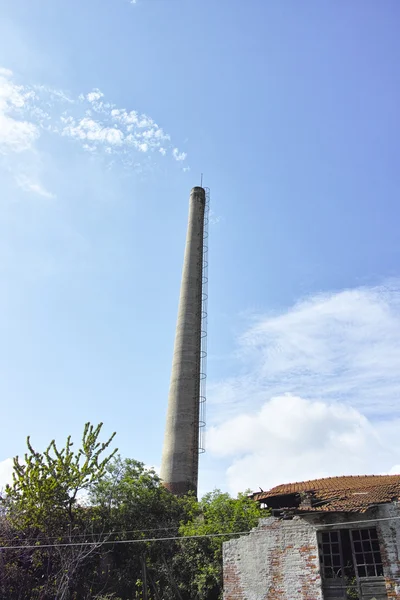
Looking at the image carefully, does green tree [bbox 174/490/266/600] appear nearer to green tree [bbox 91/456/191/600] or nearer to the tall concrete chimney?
green tree [bbox 91/456/191/600]

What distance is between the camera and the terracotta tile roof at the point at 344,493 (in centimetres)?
1312

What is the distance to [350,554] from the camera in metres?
13.1

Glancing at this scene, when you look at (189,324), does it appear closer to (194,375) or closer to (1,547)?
(194,375)

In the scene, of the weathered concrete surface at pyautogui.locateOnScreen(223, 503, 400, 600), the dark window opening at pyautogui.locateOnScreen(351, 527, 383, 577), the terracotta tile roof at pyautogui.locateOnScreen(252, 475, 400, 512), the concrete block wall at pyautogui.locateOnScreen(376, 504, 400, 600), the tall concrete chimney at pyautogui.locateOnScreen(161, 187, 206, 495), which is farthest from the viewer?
the tall concrete chimney at pyautogui.locateOnScreen(161, 187, 206, 495)

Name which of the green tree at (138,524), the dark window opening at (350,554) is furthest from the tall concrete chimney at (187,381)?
the dark window opening at (350,554)

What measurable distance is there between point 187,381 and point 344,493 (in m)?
15.4

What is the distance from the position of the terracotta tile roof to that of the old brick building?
2.2 inches

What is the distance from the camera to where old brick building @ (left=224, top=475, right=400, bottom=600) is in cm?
1214

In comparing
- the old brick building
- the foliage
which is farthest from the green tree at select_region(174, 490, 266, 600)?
the old brick building

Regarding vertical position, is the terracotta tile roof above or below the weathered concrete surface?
above

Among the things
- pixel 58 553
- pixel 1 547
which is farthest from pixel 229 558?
pixel 1 547

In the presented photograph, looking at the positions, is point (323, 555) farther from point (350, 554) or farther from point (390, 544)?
point (390, 544)

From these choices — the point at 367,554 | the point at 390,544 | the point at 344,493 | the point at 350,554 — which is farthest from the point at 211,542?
the point at 390,544

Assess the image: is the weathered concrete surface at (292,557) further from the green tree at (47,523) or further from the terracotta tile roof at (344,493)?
the green tree at (47,523)
